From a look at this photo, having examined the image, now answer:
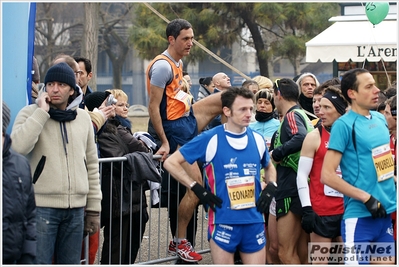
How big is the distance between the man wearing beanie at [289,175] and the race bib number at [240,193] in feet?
3.37

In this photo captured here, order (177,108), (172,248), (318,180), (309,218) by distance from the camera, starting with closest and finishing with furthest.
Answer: (309,218)
(318,180)
(177,108)
(172,248)

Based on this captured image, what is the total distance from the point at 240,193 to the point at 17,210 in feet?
5.47

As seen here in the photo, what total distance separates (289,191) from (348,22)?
10.7m

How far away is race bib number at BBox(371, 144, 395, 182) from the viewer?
5227 millimetres

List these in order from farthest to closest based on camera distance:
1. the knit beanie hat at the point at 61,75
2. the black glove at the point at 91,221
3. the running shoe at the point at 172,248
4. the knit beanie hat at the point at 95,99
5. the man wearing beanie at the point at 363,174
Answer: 1. the running shoe at the point at 172,248
2. the knit beanie hat at the point at 95,99
3. the black glove at the point at 91,221
4. the knit beanie hat at the point at 61,75
5. the man wearing beanie at the point at 363,174

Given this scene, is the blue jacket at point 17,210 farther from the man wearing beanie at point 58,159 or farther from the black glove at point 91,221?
the black glove at point 91,221

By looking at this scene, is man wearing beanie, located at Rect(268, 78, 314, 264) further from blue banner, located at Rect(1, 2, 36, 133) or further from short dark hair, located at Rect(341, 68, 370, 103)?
blue banner, located at Rect(1, 2, 36, 133)

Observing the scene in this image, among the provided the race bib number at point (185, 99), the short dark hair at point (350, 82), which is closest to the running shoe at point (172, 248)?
the race bib number at point (185, 99)

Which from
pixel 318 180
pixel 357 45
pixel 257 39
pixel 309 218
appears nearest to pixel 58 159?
pixel 309 218

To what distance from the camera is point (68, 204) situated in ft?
17.0

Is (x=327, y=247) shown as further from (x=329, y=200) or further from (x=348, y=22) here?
(x=348, y=22)

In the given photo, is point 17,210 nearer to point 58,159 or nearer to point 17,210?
point 17,210

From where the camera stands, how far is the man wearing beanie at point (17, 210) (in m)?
4.50

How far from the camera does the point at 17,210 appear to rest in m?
4.53
